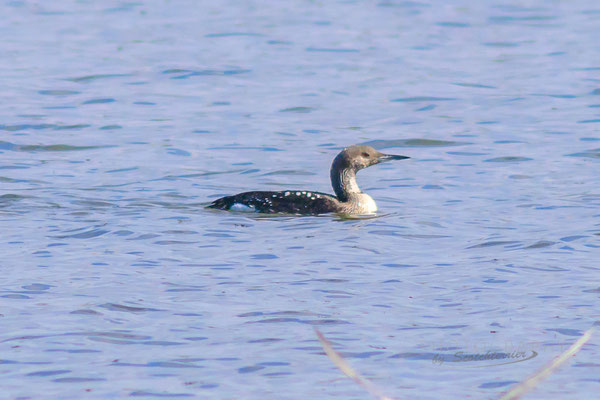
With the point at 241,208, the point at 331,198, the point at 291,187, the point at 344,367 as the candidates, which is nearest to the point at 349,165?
the point at 331,198

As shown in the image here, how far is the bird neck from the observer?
1225 centimetres

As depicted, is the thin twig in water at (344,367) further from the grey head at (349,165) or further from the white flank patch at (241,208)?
the grey head at (349,165)

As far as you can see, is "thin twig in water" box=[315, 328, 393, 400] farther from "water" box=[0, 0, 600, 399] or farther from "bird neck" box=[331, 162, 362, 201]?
"bird neck" box=[331, 162, 362, 201]

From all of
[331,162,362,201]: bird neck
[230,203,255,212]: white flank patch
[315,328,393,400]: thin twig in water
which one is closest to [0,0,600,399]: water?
[230,203,255,212]: white flank patch

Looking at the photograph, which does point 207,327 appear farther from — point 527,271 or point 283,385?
point 527,271

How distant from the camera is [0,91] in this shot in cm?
1833

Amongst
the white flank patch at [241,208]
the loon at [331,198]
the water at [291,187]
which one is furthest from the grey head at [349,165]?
the white flank patch at [241,208]

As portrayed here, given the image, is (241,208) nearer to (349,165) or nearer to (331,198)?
(331,198)

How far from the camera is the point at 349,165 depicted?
12.4m

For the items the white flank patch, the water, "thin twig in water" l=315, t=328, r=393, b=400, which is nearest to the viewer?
"thin twig in water" l=315, t=328, r=393, b=400

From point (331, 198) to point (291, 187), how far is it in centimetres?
144

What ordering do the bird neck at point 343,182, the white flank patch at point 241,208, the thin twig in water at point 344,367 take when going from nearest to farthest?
the thin twig in water at point 344,367 < the white flank patch at point 241,208 < the bird neck at point 343,182

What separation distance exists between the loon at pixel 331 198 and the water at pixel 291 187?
192 millimetres

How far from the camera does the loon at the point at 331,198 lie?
11375 mm
